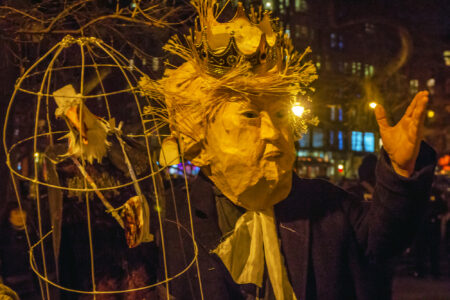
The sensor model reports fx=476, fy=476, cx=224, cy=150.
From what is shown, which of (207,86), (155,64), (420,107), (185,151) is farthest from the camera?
(155,64)

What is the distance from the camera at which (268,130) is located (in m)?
2.12

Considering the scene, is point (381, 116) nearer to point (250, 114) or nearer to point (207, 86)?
point (250, 114)

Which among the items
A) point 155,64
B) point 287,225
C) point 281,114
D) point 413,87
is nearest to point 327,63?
point 413,87

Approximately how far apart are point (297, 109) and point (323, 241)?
0.66 m

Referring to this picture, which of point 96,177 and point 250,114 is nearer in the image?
point 250,114

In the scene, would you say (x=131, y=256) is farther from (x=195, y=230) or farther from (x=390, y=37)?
(x=390, y=37)

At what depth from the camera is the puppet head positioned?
6.97 ft

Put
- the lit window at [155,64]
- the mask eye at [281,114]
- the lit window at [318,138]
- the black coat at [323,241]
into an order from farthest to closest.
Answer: the lit window at [318,138], the lit window at [155,64], the mask eye at [281,114], the black coat at [323,241]

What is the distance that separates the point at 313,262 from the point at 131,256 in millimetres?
1161

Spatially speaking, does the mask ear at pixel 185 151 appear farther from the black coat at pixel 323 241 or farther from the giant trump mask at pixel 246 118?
the black coat at pixel 323 241

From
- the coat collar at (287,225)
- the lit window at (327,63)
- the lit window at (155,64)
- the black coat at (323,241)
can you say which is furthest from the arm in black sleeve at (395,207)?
the lit window at (327,63)

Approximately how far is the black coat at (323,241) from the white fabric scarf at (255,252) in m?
0.05

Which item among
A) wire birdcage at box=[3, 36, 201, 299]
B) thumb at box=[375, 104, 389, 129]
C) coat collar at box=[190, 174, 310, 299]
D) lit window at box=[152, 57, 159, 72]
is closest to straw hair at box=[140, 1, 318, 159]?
wire birdcage at box=[3, 36, 201, 299]

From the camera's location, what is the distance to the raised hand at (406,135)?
5.77 feet
